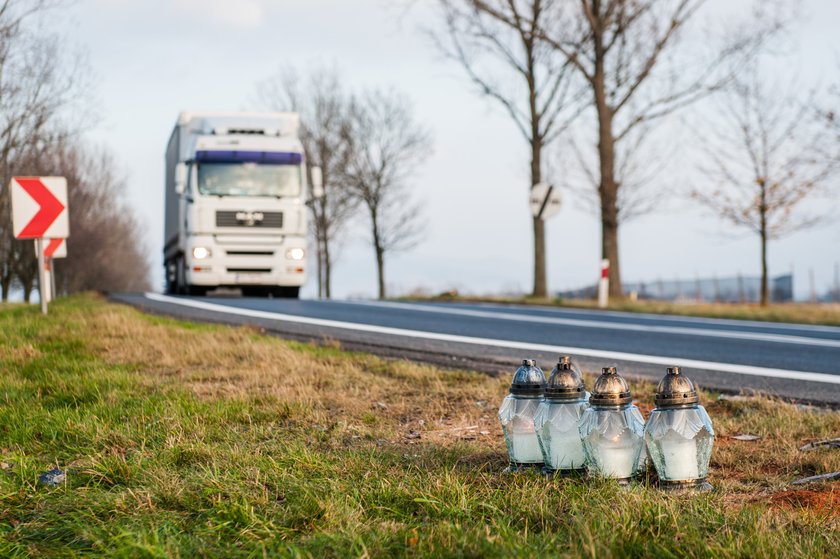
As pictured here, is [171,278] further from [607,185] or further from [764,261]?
[764,261]

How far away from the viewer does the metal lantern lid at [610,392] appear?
11.6 feet

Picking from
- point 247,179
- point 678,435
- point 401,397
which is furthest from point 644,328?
point 247,179

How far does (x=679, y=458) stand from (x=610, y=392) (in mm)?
386

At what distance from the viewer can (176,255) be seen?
68.5 ft

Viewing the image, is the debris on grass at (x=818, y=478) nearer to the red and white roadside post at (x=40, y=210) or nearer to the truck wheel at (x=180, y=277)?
the red and white roadside post at (x=40, y=210)

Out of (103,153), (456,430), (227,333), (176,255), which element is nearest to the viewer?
(456,430)

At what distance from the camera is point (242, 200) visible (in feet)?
60.5

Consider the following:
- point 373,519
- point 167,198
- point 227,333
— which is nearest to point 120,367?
point 227,333

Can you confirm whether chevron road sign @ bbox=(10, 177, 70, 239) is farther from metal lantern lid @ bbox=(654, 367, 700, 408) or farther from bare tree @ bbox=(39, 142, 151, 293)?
bare tree @ bbox=(39, 142, 151, 293)

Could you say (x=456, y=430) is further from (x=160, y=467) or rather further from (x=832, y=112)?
(x=832, y=112)

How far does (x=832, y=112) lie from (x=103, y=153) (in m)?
45.8

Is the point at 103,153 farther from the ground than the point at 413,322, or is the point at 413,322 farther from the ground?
the point at 103,153

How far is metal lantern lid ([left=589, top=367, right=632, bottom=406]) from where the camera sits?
354cm

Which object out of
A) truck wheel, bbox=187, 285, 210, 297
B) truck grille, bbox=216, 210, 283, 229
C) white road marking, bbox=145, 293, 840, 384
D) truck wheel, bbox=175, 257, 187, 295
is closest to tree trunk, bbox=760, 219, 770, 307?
truck grille, bbox=216, 210, 283, 229
